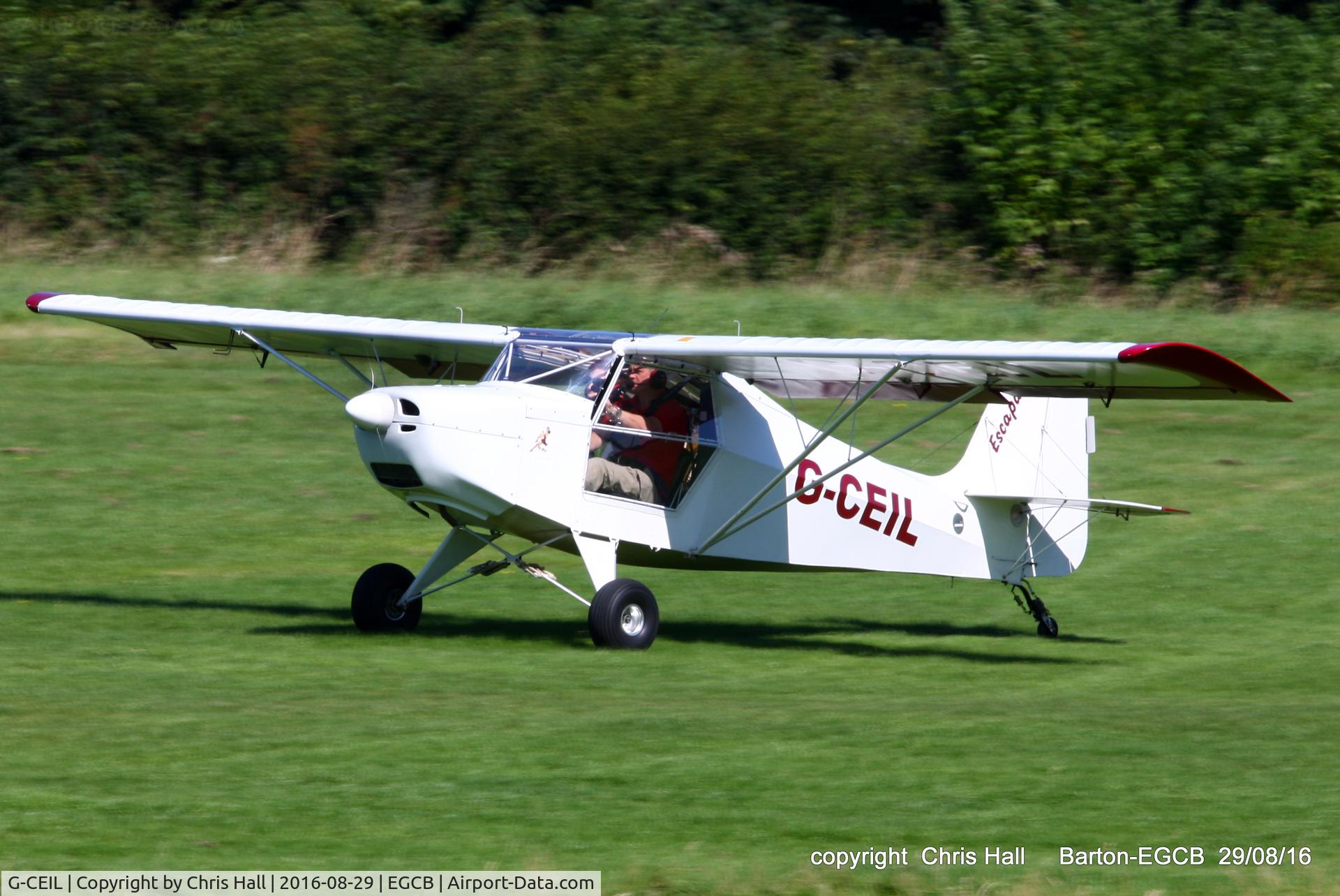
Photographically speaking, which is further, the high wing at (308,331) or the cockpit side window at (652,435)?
the high wing at (308,331)

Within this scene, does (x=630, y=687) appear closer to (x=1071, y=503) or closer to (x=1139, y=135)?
(x=1071, y=503)

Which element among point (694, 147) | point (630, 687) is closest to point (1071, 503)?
point (630, 687)

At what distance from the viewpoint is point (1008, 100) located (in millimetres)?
33094

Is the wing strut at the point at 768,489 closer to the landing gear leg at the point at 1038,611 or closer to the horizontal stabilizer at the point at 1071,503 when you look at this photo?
the horizontal stabilizer at the point at 1071,503

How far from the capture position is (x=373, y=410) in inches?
448

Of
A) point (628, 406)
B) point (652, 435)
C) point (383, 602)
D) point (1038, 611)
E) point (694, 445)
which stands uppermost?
point (628, 406)

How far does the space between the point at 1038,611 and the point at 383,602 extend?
542cm

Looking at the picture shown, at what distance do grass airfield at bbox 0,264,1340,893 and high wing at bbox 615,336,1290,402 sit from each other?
2014mm

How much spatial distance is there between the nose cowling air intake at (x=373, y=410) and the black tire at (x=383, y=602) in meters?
1.76

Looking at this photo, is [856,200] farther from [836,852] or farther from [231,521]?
[836,852]

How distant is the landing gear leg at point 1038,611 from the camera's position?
14.3 metres

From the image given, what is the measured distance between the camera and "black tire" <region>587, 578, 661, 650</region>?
12.2 m
